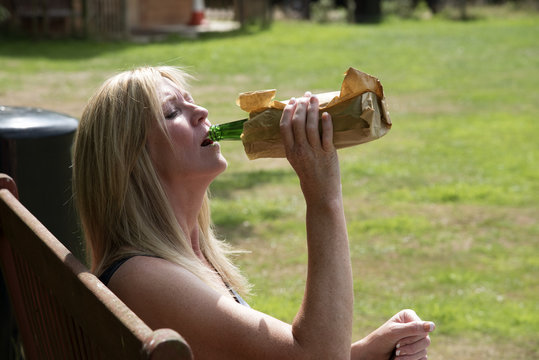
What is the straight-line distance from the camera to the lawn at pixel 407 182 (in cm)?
530

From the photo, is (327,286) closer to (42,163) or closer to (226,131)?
(226,131)

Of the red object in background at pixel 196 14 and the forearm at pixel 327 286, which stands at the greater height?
the forearm at pixel 327 286

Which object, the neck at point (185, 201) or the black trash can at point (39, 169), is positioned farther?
the black trash can at point (39, 169)

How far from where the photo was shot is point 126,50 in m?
18.9

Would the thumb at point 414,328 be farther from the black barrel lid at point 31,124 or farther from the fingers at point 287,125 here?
the black barrel lid at point 31,124

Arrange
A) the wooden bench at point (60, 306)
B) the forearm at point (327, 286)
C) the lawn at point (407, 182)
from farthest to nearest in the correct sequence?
the lawn at point (407, 182)
the forearm at point (327, 286)
the wooden bench at point (60, 306)

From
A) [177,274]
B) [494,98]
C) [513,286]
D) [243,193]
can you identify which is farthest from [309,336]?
[494,98]

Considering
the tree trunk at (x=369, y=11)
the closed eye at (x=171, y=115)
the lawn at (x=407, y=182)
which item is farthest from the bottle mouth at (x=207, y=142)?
the tree trunk at (x=369, y=11)

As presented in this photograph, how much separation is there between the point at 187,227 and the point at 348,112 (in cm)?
69

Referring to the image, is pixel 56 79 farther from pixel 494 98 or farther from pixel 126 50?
pixel 494 98

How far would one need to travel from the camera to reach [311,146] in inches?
72.9

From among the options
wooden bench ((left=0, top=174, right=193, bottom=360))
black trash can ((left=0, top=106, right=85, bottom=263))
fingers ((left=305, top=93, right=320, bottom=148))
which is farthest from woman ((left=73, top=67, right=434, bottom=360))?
black trash can ((left=0, top=106, right=85, bottom=263))

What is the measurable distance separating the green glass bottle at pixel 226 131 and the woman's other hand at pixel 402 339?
71 centimetres

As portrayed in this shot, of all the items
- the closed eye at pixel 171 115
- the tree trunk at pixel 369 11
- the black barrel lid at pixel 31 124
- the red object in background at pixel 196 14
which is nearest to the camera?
the closed eye at pixel 171 115
